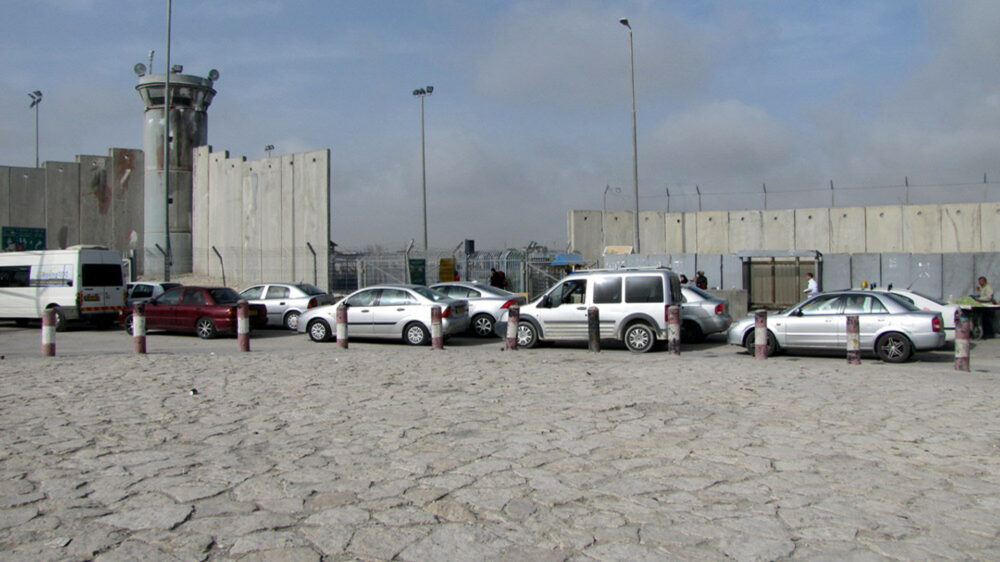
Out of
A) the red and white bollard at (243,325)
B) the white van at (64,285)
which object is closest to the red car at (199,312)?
the white van at (64,285)

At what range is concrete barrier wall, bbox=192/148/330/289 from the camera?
32.5m

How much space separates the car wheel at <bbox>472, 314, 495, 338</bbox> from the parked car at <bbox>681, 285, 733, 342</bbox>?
4773 millimetres

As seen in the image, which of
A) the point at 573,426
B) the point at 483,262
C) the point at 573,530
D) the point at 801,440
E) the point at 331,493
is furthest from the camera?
the point at 483,262

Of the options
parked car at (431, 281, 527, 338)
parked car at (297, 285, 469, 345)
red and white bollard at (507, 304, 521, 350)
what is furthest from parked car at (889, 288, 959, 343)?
parked car at (297, 285, 469, 345)

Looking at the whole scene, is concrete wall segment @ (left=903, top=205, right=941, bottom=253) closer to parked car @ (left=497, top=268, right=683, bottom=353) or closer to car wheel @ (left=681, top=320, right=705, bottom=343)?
car wheel @ (left=681, top=320, right=705, bottom=343)

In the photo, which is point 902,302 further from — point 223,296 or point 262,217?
point 262,217

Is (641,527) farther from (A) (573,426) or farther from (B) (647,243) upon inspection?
(B) (647,243)

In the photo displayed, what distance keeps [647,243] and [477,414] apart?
121 feet

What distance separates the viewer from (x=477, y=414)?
8320 millimetres

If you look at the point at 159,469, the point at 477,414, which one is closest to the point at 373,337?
the point at 477,414

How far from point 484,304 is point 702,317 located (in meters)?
5.35

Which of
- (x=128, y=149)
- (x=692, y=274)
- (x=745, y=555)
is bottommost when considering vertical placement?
(x=745, y=555)

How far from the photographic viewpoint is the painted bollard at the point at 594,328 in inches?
619

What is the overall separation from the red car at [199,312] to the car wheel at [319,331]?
1.99 metres
